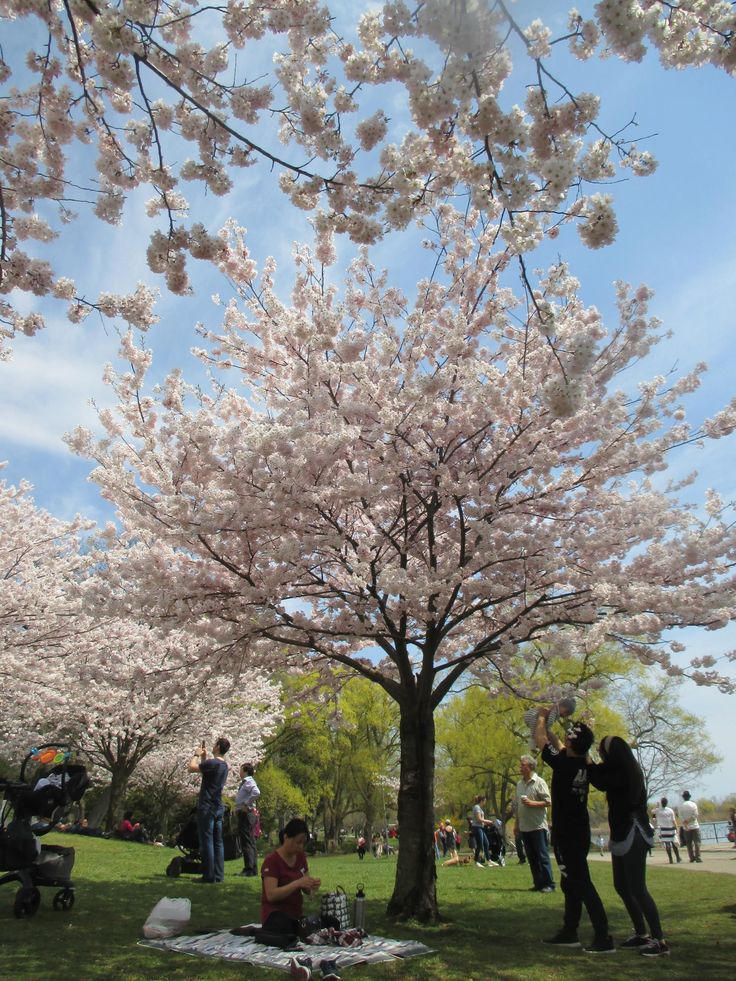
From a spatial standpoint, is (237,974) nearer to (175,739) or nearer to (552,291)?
(552,291)

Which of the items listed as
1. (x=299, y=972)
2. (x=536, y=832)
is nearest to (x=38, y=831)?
(x=299, y=972)

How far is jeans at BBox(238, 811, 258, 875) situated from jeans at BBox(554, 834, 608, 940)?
5.60 metres

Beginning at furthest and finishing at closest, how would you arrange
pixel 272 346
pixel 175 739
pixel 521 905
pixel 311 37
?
1. pixel 175 739
2. pixel 272 346
3. pixel 521 905
4. pixel 311 37

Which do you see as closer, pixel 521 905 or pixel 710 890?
pixel 521 905

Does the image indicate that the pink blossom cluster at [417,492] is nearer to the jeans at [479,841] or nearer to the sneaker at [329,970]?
the sneaker at [329,970]

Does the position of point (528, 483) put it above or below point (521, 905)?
above

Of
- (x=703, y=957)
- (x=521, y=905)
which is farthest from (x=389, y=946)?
(x=521, y=905)

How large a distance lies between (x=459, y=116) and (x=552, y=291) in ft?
15.5

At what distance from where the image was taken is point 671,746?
3312 cm

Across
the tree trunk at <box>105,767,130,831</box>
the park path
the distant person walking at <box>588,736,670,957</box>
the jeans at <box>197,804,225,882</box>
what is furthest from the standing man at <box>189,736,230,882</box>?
the tree trunk at <box>105,767,130,831</box>

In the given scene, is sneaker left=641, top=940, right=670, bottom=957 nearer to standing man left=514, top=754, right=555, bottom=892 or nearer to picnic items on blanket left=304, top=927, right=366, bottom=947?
picnic items on blanket left=304, top=927, right=366, bottom=947

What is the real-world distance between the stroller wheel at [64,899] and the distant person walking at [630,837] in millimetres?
4550

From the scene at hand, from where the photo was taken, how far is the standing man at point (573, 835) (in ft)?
16.6

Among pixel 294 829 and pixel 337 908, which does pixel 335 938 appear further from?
pixel 294 829
